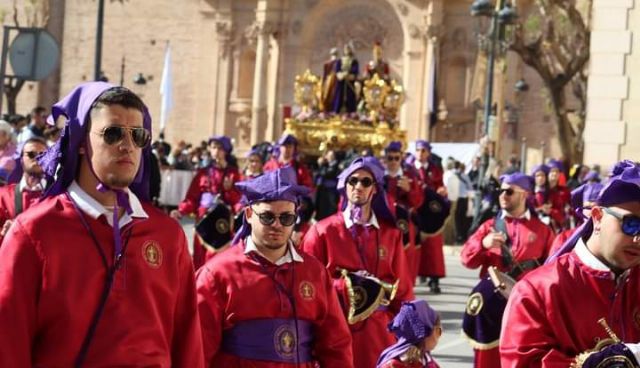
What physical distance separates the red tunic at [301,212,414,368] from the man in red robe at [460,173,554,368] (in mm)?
732

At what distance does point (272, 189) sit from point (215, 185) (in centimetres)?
874

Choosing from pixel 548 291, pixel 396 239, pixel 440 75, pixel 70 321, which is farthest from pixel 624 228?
pixel 440 75

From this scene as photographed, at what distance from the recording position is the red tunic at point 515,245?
1040 cm

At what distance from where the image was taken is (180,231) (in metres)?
5.28

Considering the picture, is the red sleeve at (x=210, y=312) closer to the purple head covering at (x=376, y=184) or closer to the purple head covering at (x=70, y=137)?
the purple head covering at (x=70, y=137)

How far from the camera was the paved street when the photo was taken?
12.9 m

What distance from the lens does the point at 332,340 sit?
264 inches

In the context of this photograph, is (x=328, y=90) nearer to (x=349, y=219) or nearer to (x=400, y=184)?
(x=400, y=184)

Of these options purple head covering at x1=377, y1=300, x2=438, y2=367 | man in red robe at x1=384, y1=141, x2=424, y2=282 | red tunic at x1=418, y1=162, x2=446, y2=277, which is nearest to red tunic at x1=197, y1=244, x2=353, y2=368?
purple head covering at x1=377, y1=300, x2=438, y2=367

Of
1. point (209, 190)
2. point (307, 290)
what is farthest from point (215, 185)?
point (307, 290)

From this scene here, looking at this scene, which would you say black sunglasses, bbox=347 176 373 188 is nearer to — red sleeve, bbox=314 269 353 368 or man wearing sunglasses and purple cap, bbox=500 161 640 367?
red sleeve, bbox=314 269 353 368

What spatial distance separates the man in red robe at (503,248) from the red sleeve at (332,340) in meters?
3.14

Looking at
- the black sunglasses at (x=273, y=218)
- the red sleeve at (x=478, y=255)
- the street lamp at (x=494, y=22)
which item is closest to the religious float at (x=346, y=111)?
the street lamp at (x=494, y=22)

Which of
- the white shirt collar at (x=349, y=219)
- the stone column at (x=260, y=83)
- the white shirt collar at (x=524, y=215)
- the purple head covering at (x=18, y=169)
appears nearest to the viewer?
the white shirt collar at (x=349, y=219)
